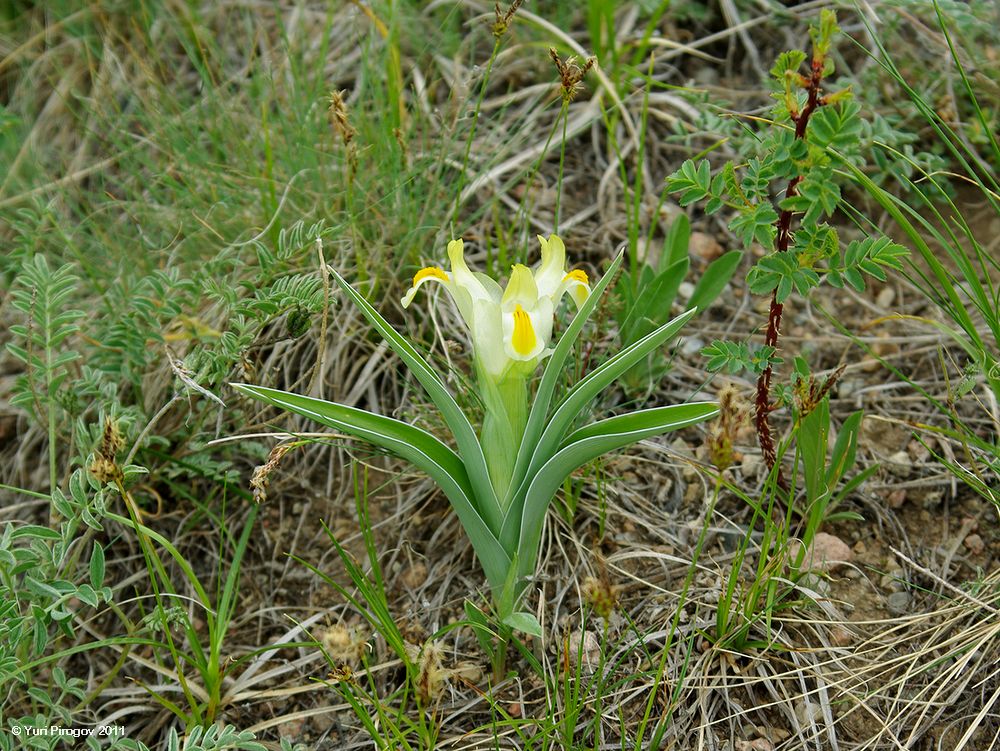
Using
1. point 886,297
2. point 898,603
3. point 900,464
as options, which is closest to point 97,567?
point 898,603

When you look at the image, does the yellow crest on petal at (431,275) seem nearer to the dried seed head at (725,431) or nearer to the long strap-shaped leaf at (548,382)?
the long strap-shaped leaf at (548,382)

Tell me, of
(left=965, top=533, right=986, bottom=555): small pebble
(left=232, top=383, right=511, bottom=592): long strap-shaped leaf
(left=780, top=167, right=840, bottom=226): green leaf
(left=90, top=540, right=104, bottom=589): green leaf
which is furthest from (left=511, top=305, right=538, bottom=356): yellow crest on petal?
(left=965, top=533, right=986, bottom=555): small pebble

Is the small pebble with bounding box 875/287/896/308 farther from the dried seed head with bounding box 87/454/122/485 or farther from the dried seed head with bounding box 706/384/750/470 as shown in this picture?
the dried seed head with bounding box 87/454/122/485

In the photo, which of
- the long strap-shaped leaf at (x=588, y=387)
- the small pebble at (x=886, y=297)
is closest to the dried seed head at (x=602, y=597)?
A: the long strap-shaped leaf at (x=588, y=387)

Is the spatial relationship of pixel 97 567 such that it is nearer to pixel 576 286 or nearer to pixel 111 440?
pixel 111 440

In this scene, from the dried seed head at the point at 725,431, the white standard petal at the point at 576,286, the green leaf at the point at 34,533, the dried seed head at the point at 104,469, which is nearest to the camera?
the dried seed head at the point at 725,431

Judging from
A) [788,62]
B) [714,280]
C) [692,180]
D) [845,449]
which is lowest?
[845,449]
